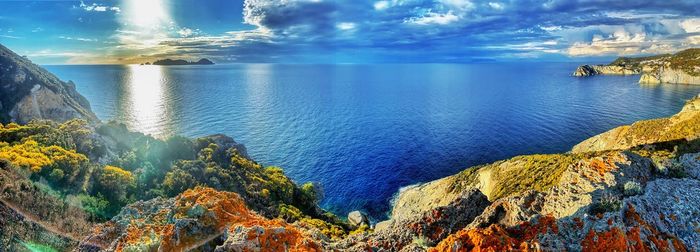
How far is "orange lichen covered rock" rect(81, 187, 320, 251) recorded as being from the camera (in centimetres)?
1310

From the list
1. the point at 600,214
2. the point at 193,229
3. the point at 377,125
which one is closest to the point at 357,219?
the point at 193,229

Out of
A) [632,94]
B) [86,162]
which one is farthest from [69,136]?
[632,94]

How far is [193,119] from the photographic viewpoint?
102625mm

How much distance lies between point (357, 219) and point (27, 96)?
47.6 meters

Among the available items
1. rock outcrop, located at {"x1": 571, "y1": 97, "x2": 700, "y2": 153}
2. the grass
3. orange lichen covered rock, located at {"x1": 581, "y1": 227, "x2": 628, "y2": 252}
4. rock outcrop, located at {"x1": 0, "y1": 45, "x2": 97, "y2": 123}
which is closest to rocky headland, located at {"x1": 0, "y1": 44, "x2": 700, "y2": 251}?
orange lichen covered rock, located at {"x1": 581, "y1": 227, "x2": 628, "y2": 252}

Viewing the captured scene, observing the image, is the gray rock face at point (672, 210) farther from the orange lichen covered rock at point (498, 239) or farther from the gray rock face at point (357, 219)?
the gray rock face at point (357, 219)

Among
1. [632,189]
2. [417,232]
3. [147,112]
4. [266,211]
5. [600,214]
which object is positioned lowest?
[266,211]

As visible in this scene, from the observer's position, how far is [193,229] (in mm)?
14320

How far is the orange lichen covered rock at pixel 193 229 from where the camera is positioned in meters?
13.1

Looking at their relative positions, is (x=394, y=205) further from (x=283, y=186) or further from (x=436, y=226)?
(x=436, y=226)

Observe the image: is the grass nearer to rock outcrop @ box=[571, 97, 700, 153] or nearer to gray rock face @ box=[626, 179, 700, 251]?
rock outcrop @ box=[571, 97, 700, 153]

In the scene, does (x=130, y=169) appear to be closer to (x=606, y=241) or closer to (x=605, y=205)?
(x=605, y=205)

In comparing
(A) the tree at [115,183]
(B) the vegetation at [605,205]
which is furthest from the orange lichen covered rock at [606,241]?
(A) the tree at [115,183]

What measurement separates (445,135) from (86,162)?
2898 inches
